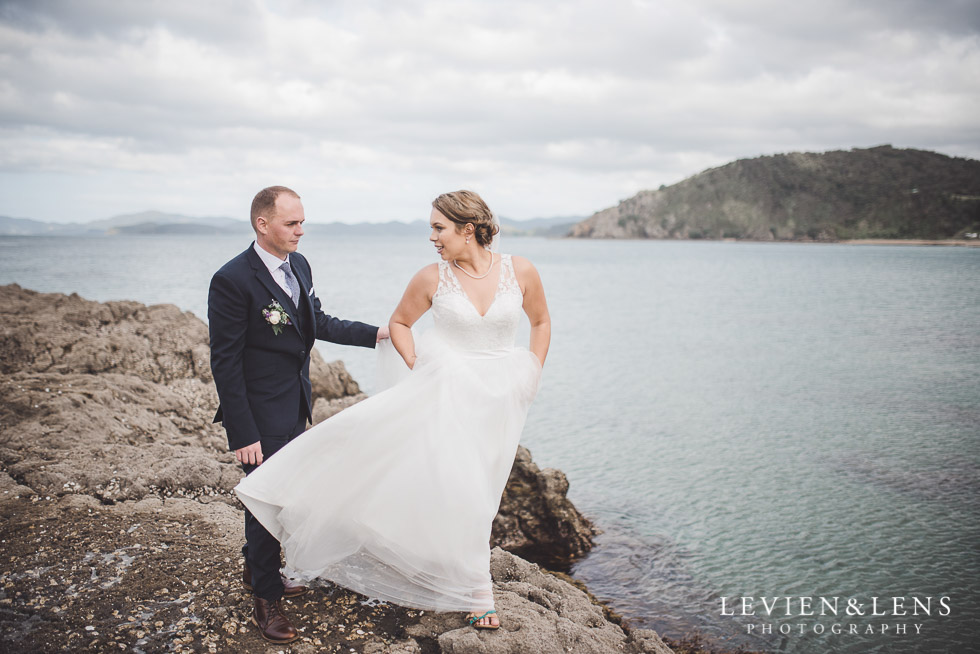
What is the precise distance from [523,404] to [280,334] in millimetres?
1607

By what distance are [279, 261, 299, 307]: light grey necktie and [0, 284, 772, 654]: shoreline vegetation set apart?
200 centimetres

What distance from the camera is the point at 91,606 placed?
3.86 metres

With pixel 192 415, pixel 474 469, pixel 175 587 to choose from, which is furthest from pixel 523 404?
pixel 192 415

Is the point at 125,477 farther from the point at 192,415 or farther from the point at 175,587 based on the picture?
the point at 192,415

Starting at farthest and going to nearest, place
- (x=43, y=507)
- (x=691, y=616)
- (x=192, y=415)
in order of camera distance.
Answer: (x=192, y=415) < (x=691, y=616) < (x=43, y=507)

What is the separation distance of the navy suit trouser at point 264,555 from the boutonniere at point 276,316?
0.69 metres

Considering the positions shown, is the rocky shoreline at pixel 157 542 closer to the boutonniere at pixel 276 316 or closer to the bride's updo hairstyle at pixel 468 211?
the boutonniere at pixel 276 316

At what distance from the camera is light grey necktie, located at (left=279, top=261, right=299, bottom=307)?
12.6 feet

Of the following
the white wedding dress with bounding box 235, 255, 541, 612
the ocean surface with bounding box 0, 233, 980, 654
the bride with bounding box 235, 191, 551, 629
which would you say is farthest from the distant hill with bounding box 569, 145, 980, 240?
the white wedding dress with bounding box 235, 255, 541, 612

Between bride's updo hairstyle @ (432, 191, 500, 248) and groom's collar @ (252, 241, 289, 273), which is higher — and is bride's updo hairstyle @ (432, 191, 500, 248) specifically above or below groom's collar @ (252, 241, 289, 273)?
above

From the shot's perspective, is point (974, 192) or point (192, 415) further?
point (974, 192)

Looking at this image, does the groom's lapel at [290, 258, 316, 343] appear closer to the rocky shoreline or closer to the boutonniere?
the boutonniere

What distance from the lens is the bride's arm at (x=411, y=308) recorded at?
13.6 feet

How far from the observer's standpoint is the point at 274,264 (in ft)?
12.3
